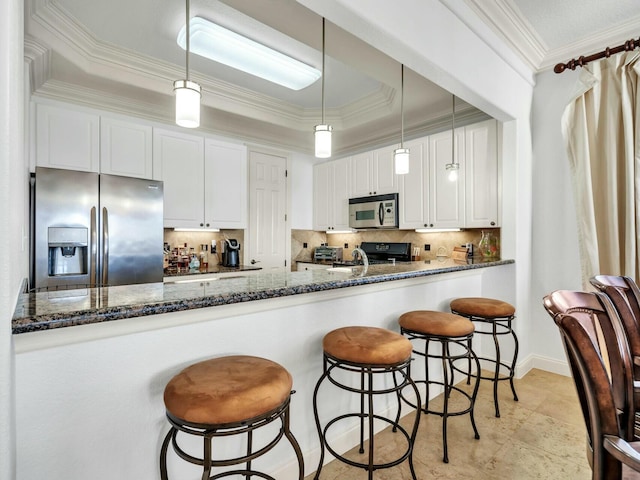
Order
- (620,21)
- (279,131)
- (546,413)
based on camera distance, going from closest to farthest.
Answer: (546,413) < (620,21) < (279,131)

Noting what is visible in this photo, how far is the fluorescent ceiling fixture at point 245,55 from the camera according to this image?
97.9 inches

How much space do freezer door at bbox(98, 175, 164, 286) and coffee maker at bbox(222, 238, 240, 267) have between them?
101 centimetres

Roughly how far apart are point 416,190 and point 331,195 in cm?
143

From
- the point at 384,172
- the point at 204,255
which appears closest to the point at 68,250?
the point at 204,255

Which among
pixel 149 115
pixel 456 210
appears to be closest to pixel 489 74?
pixel 456 210

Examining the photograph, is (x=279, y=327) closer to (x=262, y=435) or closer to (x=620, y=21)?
(x=262, y=435)

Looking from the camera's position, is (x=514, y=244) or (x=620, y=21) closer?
(x=620, y=21)

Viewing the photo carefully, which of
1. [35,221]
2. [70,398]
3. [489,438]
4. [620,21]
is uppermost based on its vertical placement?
[620,21]

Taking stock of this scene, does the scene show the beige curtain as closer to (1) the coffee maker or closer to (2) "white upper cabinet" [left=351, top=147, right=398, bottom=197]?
(2) "white upper cabinet" [left=351, top=147, right=398, bottom=197]

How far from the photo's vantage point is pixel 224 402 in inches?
36.9

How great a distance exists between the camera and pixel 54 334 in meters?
1.00

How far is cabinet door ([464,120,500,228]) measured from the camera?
9.95ft

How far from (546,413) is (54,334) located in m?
2.86

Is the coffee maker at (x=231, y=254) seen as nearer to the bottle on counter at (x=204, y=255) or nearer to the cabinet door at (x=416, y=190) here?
the bottle on counter at (x=204, y=255)
